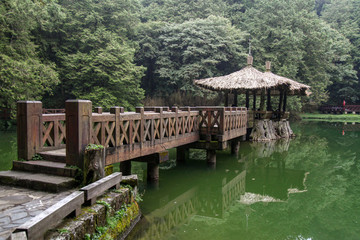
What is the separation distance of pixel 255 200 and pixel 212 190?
1270 millimetres

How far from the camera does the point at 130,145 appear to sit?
21.1ft

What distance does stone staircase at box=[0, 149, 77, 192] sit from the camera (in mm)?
4438

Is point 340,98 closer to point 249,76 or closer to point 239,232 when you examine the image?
point 249,76

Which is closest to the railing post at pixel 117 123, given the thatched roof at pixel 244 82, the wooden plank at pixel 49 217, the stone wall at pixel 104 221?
the stone wall at pixel 104 221

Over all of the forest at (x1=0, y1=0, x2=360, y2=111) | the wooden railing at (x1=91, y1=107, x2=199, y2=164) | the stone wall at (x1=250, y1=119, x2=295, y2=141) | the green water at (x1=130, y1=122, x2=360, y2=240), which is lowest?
the green water at (x1=130, y1=122, x2=360, y2=240)

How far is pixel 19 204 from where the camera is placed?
12.7ft

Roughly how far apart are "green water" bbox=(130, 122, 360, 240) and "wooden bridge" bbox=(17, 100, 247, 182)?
1.20 m

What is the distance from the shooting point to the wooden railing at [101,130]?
4695 mm

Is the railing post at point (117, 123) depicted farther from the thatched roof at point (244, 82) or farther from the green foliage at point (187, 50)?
the green foliage at point (187, 50)

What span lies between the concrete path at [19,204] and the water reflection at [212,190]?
5.48ft

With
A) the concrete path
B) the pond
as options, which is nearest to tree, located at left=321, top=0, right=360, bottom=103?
the pond

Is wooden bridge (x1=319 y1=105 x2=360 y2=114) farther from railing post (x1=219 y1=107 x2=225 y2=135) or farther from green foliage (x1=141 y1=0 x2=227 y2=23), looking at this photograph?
railing post (x1=219 y1=107 x2=225 y2=135)

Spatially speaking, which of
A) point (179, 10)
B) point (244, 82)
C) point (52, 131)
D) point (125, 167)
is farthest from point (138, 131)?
point (179, 10)

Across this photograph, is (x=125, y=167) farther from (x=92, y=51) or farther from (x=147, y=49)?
(x=147, y=49)
